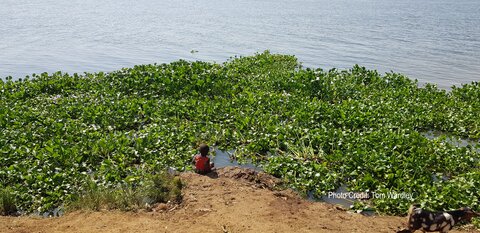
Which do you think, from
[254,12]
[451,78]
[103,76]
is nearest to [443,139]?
[103,76]

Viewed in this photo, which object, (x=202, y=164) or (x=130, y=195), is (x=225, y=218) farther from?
(x=202, y=164)

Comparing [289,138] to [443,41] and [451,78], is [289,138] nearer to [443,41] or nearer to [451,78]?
[451,78]

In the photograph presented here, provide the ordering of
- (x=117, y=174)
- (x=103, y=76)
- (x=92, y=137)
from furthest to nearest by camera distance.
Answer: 1. (x=103, y=76)
2. (x=92, y=137)
3. (x=117, y=174)

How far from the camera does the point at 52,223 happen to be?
7941 millimetres

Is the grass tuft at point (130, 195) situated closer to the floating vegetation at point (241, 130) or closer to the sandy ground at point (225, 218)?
the sandy ground at point (225, 218)

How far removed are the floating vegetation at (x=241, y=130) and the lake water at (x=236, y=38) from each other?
9.85 metres

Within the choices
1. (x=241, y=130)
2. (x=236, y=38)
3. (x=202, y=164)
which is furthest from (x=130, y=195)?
(x=236, y=38)

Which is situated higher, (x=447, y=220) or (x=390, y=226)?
(x=447, y=220)

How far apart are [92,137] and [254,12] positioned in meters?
51.9

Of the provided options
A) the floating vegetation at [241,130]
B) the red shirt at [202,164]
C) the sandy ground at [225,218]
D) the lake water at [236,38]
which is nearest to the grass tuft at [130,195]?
the sandy ground at [225,218]

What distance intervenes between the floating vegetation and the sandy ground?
0.88 m

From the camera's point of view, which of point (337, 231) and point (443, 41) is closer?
point (337, 231)

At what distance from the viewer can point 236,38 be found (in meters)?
39.0

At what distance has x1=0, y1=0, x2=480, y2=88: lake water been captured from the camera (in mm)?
28344
